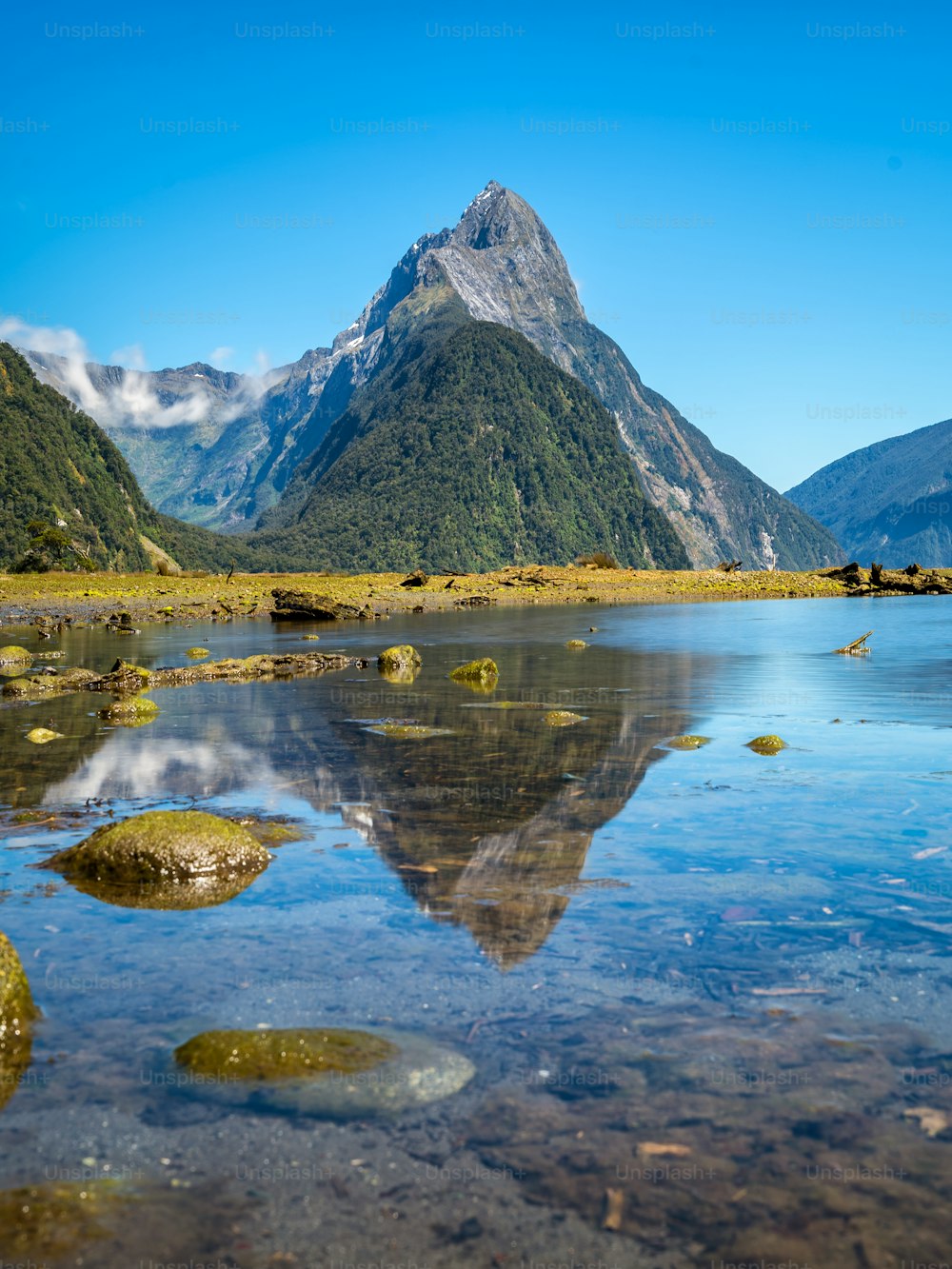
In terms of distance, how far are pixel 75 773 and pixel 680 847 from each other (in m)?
10.8

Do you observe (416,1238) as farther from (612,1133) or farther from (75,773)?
(75,773)

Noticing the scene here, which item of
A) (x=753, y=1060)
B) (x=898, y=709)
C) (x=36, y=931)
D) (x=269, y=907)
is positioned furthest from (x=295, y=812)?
(x=898, y=709)

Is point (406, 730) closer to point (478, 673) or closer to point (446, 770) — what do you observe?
point (446, 770)

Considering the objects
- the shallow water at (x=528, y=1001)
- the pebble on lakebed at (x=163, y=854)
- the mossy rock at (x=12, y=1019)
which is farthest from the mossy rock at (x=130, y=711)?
the mossy rock at (x=12, y=1019)

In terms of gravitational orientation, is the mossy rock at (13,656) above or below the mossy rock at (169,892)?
above

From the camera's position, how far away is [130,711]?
24.7 meters

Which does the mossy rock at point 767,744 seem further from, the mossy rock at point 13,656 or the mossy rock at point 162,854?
the mossy rock at point 13,656

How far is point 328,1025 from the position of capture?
8047mm

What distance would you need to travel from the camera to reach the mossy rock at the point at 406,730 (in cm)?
2164

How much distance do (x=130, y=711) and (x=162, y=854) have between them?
45.1ft

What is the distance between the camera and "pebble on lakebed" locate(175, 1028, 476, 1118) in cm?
702

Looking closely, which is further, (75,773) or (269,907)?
(75,773)

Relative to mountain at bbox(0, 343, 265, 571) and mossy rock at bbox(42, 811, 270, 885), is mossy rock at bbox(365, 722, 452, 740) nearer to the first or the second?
mossy rock at bbox(42, 811, 270, 885)

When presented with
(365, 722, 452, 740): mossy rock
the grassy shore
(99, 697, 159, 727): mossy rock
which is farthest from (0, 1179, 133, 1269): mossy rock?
the grassy shore
